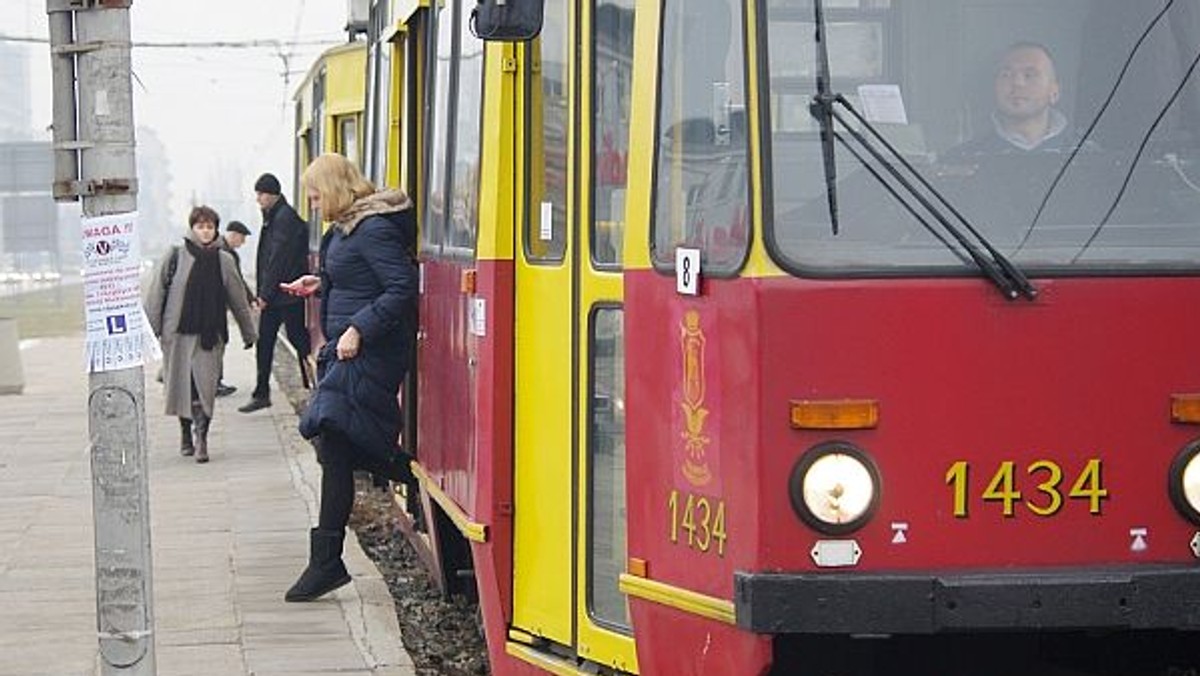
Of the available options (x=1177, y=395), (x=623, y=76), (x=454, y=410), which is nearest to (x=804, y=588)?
(x=1177, y=395)

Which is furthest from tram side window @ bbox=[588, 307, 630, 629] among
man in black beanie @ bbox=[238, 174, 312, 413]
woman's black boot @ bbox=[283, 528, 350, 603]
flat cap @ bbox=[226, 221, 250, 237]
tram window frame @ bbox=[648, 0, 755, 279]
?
flat cap @ bbox=[226, 221, 250, 237]

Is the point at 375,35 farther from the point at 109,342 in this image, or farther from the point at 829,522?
the point at 829,522

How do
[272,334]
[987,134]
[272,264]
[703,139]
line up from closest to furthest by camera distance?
[987,134]
[703,139]
[272,264]
[272,334]

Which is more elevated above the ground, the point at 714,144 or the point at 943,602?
the point at 714,144

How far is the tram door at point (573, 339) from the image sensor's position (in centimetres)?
676

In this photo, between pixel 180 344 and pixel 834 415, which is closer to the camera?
pixel 834 415

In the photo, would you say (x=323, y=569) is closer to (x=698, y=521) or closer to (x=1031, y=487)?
(x=698, y=521)

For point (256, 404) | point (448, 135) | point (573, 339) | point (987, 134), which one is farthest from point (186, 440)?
point (987, 134)

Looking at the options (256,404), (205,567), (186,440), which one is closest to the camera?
(205,567)

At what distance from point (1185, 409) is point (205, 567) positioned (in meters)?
7.19

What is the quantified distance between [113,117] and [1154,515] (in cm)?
313

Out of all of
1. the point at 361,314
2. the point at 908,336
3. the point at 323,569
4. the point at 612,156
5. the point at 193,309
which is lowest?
the point at 323,569

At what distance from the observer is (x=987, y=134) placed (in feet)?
19.2

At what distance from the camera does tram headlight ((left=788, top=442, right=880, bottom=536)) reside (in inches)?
219
